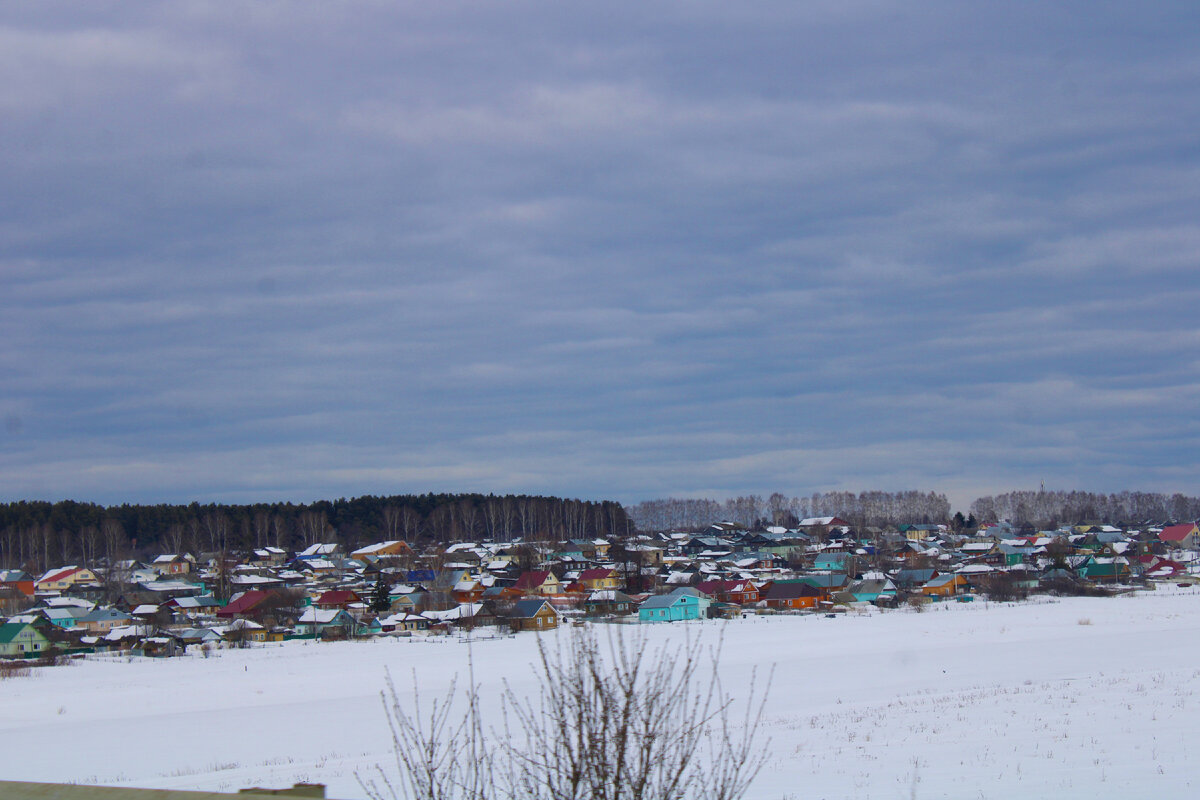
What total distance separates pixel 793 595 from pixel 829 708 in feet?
184

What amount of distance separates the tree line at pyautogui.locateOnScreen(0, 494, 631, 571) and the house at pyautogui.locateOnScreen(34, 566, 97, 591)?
1548 cm

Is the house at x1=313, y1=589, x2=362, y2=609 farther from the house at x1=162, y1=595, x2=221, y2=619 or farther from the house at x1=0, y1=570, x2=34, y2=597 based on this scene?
the house at x1=0, y1=570, x2=34, y2=597

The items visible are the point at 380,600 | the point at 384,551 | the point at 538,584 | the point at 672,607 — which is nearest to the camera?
the point at 672,607

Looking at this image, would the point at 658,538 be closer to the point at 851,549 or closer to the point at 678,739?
the point at 851,549

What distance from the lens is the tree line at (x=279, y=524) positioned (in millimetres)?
143625

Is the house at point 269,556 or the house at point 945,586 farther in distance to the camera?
the house at point 269,556

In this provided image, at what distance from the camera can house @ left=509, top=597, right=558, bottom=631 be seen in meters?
66.4

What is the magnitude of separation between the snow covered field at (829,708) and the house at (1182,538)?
93.3m

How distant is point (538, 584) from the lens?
92688mm

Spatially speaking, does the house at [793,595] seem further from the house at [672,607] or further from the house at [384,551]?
the house at [384,551]

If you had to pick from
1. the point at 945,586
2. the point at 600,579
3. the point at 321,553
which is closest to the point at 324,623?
the point at 600,579

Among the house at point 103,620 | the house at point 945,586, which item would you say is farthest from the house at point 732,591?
the house at point 103,620

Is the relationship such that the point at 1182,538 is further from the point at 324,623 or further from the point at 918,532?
the point at 324,623

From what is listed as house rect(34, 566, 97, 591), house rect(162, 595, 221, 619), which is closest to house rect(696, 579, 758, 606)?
house rect(162, 595, 221, 619)
